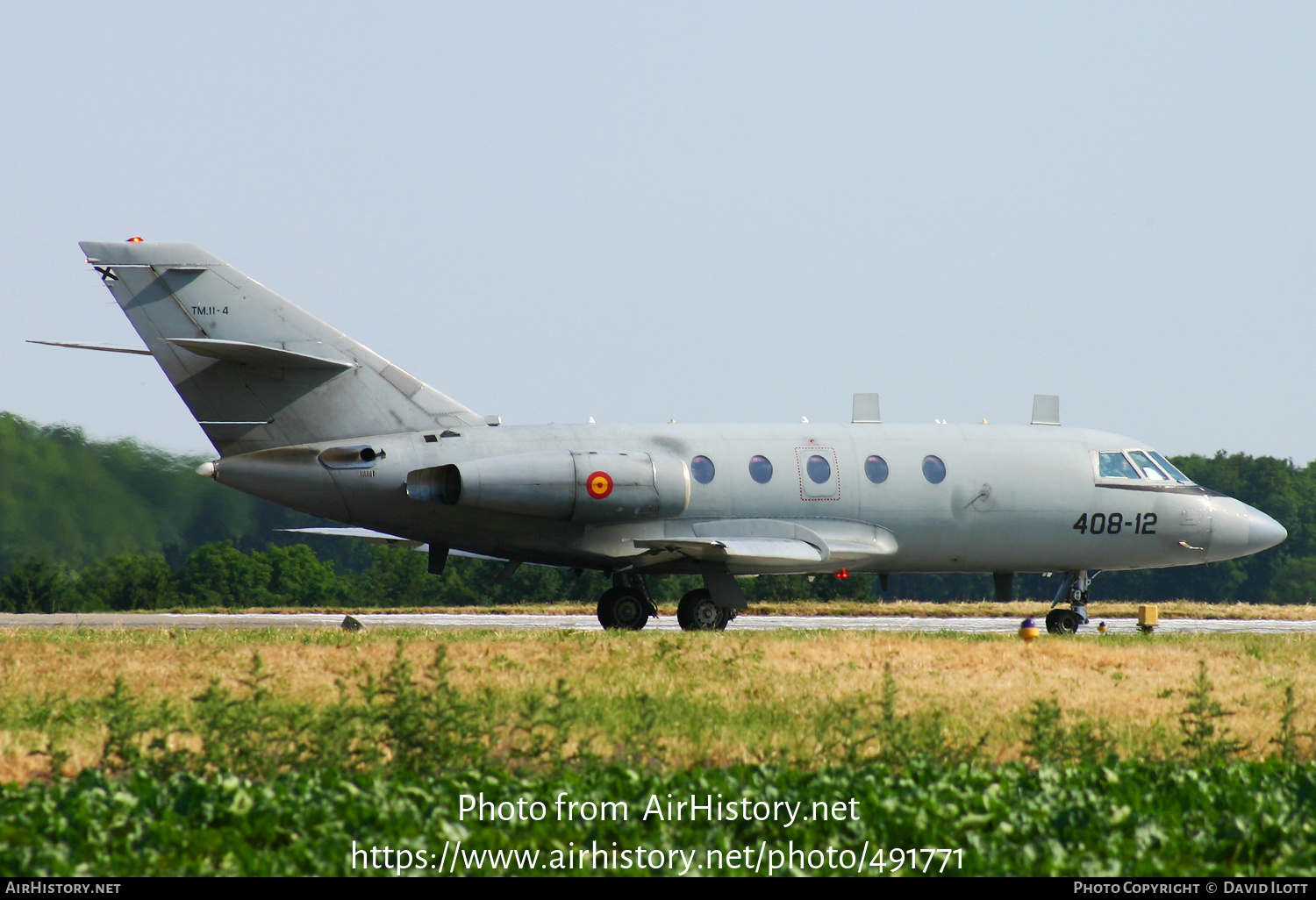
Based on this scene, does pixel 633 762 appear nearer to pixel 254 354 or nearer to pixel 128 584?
pixel 254 354

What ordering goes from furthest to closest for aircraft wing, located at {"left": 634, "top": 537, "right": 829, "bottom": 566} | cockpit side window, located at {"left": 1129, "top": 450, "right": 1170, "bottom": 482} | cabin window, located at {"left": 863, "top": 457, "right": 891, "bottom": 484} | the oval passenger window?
cockpit side window, located at {"left": 1129, "top": 450, "right": 1170, "bottom": 482}
the oval passenger window
cabin window, located at {"left": 863, "top": 457, "right": 891, "bottom": 484}
aircraft wing, located at {"left": 634, "top": 537, "right": 829, "bottom": 566}

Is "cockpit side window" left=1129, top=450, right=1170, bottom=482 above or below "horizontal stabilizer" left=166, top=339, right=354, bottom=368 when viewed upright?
below

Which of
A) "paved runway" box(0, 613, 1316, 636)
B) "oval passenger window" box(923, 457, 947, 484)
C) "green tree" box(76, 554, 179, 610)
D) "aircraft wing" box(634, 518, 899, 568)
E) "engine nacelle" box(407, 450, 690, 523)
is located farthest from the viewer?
"green tree" box(76, 554, 179, 610)

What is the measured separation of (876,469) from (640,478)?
4.46 metres

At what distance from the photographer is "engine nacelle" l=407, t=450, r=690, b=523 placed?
21.5 meters

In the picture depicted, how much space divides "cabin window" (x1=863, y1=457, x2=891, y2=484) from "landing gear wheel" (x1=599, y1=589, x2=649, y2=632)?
4.53m

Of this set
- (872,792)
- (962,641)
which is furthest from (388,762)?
(962,641)

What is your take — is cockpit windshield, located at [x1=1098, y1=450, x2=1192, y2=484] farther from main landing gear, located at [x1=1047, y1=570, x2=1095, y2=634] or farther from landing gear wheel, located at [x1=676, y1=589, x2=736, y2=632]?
landing gear wheel, located at [x1=676, y1=589, x2=736, y2=632]

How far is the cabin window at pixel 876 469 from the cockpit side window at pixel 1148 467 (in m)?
5.17

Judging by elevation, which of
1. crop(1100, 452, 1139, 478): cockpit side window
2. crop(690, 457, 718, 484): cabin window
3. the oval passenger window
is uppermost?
crop(1100, 452, 1139, 478): cockpit side window

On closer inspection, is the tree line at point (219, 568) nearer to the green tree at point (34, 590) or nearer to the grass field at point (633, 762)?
the green tree at point (34, 590)

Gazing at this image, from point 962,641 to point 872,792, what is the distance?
11.5 m

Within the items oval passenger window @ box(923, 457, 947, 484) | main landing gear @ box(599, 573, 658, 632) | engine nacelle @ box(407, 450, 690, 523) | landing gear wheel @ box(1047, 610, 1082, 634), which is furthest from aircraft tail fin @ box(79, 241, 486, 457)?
landing gear wheel @ box(1047, 610, 1082, 634)

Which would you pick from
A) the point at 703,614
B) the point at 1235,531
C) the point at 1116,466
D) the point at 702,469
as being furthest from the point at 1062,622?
the point at 702,469
